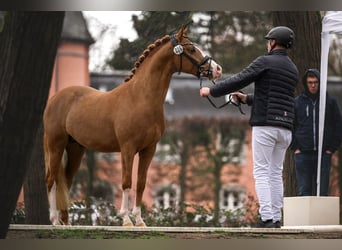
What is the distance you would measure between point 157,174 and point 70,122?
19613mm

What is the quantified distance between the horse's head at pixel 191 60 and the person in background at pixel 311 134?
1424mm

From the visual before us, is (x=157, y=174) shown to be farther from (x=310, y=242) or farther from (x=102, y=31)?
(x=310, y=242)

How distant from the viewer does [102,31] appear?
15.9 m

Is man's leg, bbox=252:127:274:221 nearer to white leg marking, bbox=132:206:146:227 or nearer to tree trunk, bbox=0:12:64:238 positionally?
white leg marking, bbox=132:206:146:227

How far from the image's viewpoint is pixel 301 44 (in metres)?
11.8

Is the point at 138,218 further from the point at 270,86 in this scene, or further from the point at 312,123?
the point at 312,123

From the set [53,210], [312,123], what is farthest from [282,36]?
[53,210]

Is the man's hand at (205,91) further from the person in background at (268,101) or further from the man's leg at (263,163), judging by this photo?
the man's leg at (263,163)

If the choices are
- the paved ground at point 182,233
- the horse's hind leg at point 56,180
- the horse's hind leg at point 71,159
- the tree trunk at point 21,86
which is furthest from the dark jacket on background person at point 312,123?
the tree trunk at point 21,86

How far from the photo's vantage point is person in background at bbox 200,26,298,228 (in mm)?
9852

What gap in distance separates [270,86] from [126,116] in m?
1.18

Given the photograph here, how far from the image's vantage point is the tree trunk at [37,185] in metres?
12.5

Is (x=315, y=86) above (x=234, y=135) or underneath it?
underneath

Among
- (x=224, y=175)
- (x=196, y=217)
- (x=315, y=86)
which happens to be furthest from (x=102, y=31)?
(x=224, y=175)
